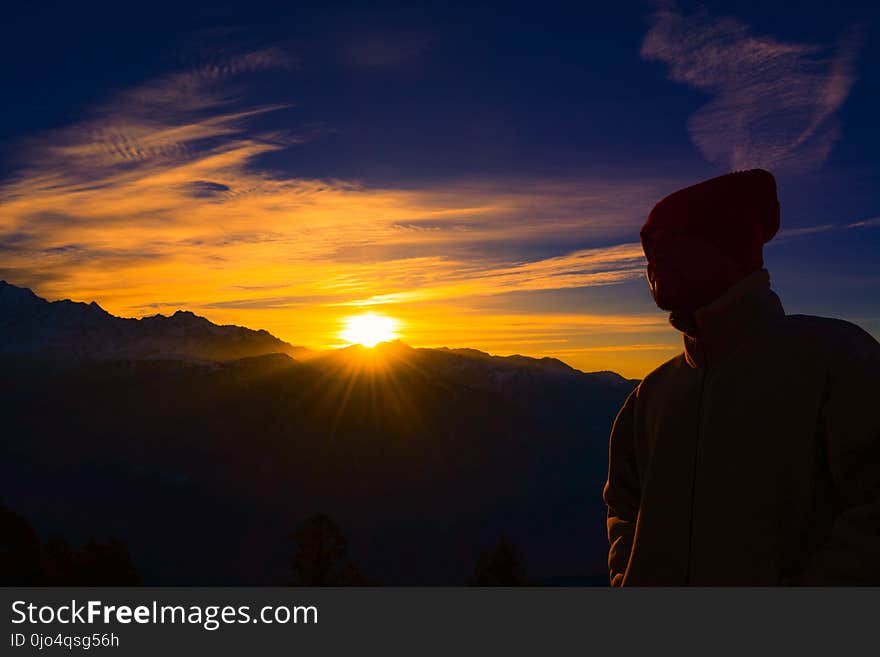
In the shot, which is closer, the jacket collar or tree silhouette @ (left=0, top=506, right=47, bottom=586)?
the jacket collar

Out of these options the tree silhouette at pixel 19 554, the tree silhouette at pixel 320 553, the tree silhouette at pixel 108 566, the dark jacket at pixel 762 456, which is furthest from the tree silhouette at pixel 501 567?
the dark jacket at pixel 762 456

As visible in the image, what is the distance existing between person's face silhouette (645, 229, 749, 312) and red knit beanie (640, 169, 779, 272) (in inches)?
1.4

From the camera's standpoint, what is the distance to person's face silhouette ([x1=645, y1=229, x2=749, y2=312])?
3.27m

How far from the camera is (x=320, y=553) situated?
37188 mm

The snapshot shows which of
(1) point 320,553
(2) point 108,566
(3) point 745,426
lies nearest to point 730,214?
(3) point 745,426

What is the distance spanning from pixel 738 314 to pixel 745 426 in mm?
516

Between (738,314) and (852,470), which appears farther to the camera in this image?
(738,314)

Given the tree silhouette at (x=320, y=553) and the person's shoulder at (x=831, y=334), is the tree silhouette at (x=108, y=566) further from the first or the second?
the person's shoulder at (x=831, y=334)

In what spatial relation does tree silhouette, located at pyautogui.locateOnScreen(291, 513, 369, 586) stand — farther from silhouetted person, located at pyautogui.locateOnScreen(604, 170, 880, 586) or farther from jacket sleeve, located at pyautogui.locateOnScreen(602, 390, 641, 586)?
silhouetted person, located at pyautogui.locateOnScreen(604, 170, 880, 586)

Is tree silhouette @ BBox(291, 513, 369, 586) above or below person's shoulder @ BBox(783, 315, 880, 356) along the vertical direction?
above

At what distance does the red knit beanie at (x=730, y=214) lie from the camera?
3.29m

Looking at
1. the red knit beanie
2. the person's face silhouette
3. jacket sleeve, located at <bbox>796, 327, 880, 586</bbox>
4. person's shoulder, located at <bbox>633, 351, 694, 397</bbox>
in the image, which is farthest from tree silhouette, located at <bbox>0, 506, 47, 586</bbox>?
jacket sleeve, located at <bbox>796, 327, 880, 586</bbox>

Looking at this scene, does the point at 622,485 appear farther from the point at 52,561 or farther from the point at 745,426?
the point at 52,561
